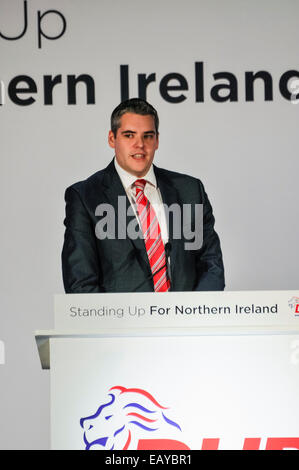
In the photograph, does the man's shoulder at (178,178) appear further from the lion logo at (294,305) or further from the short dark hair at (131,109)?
the lion logo at (294,305)

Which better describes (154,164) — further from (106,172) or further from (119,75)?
(119,75)

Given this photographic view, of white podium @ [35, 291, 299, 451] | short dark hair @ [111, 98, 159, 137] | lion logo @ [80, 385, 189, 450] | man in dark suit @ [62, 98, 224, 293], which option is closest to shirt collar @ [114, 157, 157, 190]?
man in dark suit @ [62, 98, 224, 293]

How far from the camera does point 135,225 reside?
451 centimetres

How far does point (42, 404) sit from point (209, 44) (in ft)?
7.77

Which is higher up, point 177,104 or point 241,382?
point 177,104

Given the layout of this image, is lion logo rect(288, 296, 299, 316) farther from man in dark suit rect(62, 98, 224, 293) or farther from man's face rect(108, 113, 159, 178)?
man's face rect(108, 113, 159, 178)

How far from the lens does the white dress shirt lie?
14.9ft

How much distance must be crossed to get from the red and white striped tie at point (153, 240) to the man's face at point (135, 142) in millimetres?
156

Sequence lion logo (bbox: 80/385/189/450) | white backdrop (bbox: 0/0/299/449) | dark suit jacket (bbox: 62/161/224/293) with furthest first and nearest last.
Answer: white backdrop (bbox: 0/0/299/449)
dark suit jacket (bbox: 62/161/224/293)
lion logo (bbox: 80/385/189/450)

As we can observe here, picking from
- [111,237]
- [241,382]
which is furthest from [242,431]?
[111,237]

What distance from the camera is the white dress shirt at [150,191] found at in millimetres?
4551

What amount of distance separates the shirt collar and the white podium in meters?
2.04

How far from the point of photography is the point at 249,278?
4613mm

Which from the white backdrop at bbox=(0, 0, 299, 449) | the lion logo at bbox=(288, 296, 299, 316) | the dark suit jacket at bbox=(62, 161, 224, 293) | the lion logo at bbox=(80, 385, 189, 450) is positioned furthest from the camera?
the white backdrop at bbox=(0, 0, 299, 449)
